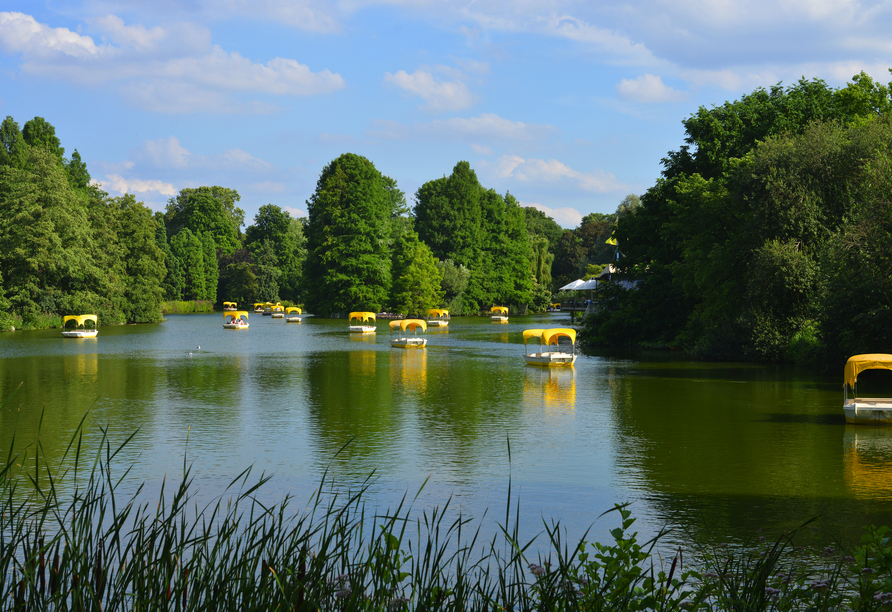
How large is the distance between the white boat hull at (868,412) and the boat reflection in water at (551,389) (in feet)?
21.9

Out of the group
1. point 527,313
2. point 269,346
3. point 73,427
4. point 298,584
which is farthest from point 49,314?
point 298,584

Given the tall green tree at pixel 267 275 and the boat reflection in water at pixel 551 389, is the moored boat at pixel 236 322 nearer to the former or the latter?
the boat reflection in water at pixel 551 389

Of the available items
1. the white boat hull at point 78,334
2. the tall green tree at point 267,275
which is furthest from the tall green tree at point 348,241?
the white boat hull at point 78,334

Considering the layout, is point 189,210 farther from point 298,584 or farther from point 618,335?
point 298,584

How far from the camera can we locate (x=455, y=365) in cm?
3494

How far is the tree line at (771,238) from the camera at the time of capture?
25.2m

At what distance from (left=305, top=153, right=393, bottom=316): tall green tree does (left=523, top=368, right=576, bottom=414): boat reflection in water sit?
5538 centimetres

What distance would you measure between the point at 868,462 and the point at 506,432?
706 cm

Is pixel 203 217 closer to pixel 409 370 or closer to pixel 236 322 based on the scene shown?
pixel 236 322

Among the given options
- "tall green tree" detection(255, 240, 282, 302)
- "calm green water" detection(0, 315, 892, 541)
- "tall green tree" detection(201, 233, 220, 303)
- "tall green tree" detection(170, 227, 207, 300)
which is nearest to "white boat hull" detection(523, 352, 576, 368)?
"calm green water" detection(0, 315, 892, 541)

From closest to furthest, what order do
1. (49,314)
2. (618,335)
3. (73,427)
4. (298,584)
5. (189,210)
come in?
(298,584) → (73,427) → (618,335) → (49,314) → (189,210)

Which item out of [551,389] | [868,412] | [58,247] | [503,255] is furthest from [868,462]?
[503,255]

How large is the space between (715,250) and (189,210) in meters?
110

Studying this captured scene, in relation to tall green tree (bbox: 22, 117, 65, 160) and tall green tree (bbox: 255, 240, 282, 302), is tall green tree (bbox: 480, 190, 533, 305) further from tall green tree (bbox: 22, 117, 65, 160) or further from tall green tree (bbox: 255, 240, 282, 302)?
tall green tree (bbox: 22, 117, 65, 160)
